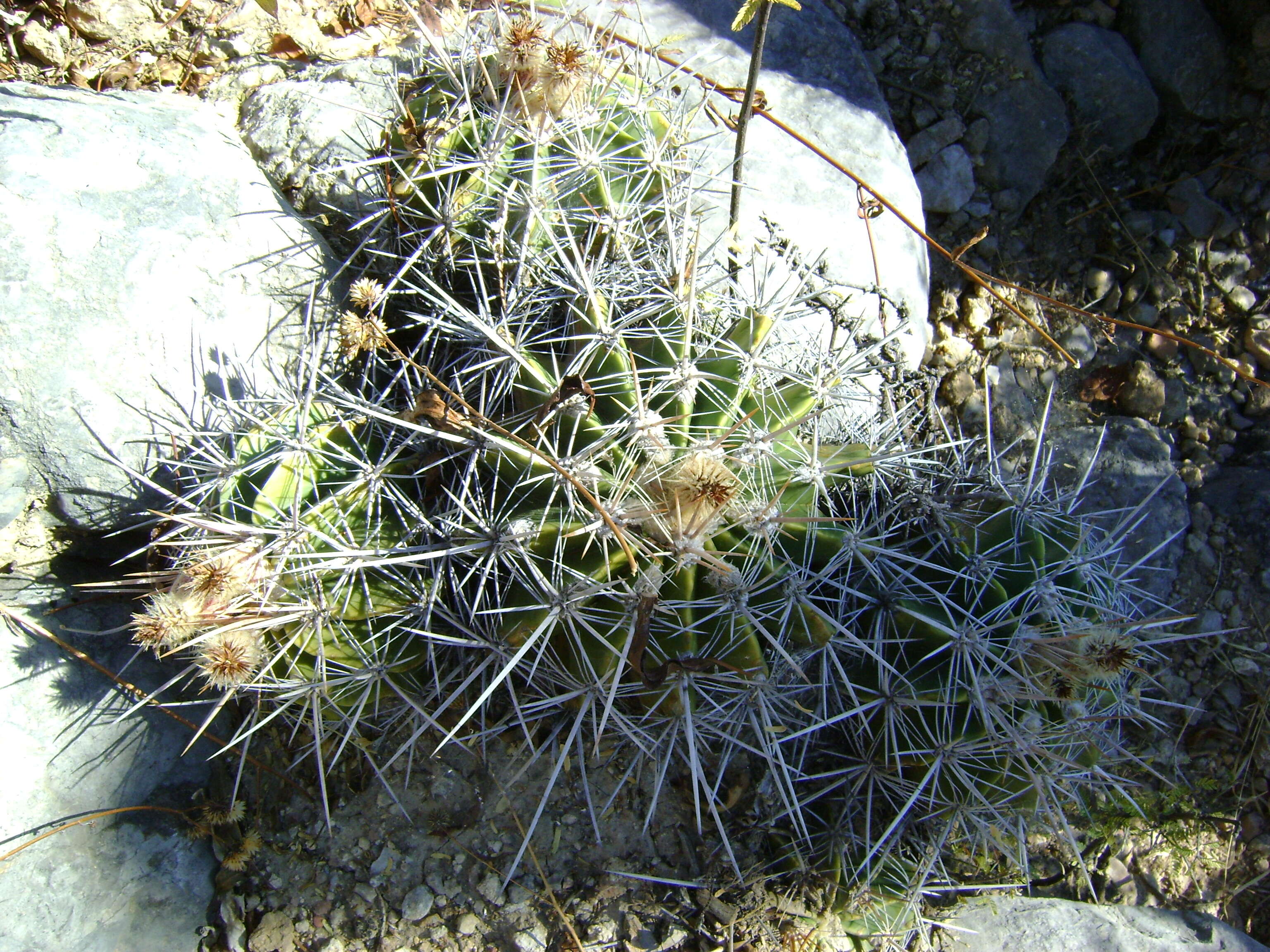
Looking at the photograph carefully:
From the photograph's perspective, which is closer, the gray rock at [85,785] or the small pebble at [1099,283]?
the gray rock at [85,785]

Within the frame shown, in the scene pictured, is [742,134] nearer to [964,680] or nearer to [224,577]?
[964,680]

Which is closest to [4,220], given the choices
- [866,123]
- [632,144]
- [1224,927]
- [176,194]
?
[176,194]

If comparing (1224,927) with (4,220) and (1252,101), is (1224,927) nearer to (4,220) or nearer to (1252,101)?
(1252,101)

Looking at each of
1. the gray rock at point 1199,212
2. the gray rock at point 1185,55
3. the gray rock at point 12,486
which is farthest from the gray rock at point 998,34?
the gray rock at point 12,486

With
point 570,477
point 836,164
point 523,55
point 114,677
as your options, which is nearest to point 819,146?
point 836,164

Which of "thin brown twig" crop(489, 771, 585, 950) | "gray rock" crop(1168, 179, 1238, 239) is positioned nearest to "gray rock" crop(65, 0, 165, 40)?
"thin brown twig" crop(489, 771, 585, 950)

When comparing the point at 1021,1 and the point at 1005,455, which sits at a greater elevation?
the point at 1021,1

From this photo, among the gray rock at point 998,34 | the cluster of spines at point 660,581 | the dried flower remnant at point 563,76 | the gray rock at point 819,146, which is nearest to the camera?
the cluster of spines at point 660,581

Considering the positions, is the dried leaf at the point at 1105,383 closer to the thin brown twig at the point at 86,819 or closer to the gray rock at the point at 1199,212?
the gray rock at the point at 1199,212
